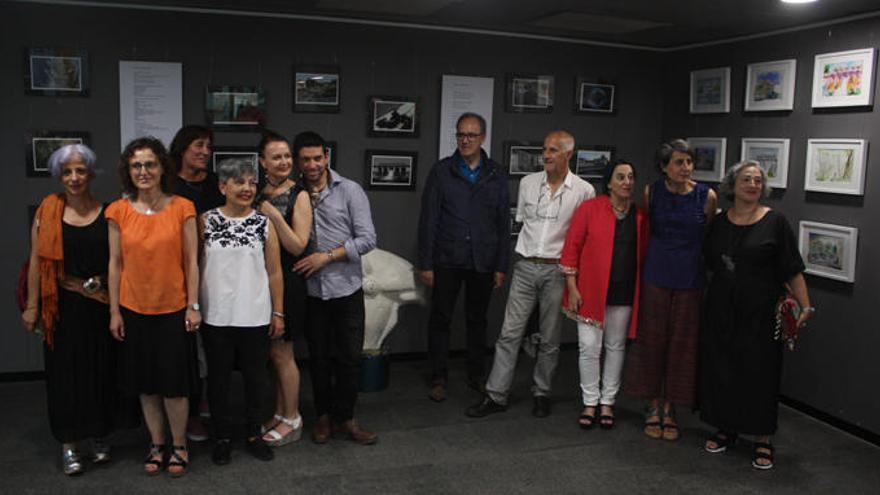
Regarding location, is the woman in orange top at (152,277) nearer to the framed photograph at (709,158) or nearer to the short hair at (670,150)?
the short hair at (670,150)

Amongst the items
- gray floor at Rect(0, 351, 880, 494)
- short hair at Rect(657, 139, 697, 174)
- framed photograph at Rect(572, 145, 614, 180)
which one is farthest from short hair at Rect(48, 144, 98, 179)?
framed photograph at Rect(572, 145, 614, 180)

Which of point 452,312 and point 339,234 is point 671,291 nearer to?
point 452,312

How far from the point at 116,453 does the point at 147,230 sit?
3.53ft

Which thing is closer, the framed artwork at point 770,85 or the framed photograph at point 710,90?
the framed artwork at point 770,85

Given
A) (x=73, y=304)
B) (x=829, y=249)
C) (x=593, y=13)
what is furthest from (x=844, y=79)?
(x=73, y=304)

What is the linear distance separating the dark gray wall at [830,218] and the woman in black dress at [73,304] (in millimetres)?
3466

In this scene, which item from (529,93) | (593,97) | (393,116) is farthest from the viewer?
(593,97)

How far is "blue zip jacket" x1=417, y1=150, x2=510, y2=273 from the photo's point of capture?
158 inches

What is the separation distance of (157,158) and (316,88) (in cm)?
167

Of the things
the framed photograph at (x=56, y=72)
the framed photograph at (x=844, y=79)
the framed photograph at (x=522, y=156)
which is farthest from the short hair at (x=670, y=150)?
the framed photograph at (x=56, y=72)

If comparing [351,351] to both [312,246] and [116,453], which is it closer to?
[312,246]

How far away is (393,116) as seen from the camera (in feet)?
15.3

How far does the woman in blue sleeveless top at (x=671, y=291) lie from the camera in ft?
11.5

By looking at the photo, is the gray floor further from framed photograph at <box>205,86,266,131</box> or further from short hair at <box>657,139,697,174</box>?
framed photograph at <box>205,86,266,131</box>
